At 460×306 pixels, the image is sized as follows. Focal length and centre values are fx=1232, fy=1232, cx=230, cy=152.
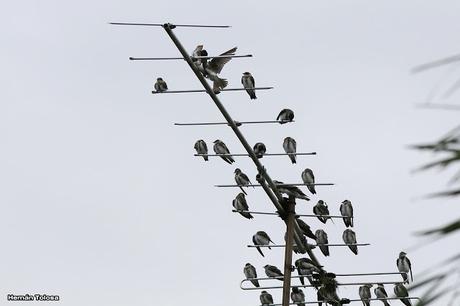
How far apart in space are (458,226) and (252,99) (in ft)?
47.2

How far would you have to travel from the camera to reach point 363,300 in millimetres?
16781

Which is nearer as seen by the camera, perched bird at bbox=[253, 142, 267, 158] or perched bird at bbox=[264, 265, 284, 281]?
perched bird at bbox=[253, 142, 267, 158]

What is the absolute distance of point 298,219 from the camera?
14.7 meters

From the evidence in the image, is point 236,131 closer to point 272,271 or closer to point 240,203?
point 240,203

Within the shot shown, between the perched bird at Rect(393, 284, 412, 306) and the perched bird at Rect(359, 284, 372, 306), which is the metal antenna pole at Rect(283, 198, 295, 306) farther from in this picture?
the perched bird at Rect(359, 284, 372, 306)

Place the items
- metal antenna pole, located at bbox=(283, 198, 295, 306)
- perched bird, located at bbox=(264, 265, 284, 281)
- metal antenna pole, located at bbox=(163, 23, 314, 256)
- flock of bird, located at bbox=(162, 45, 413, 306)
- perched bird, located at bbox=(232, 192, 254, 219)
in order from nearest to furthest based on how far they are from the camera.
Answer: metal antenna pole, located at bbox=(163, 23, 314, 256) → flock of bird, located at bbox=(162, 45, 413, 306) → metal antenna pole, located at bbox=(283, 198, 295, 306) → perched bird, located at bbox=(232, 192, 254, 219) → perched bird, located at bbox=(264, 265, 284, 281)

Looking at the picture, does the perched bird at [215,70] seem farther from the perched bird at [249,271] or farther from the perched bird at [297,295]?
the perched bird at [249,271]

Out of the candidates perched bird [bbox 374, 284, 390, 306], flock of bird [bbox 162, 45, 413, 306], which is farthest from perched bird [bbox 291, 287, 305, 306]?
perched bird [bbox 374, 284, 390, 306]

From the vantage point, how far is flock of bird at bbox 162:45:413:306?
13.1m

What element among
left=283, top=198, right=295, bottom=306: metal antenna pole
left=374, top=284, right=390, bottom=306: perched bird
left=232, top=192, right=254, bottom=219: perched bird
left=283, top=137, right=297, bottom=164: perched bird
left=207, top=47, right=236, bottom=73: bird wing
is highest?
left=283, top=137, right=297, bottom=164: perched bird

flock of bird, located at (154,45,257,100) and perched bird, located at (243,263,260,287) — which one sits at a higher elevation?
flock of bird, located at (154,45,257,100)

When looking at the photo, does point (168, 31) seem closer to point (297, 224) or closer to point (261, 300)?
point (297, 224)

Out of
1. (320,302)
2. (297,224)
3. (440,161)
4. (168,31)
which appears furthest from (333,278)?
(440,161)

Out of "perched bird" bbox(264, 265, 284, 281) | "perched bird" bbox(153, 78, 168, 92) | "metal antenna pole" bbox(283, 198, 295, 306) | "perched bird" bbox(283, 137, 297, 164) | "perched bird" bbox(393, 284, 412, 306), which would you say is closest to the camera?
"perched bird" bbox(393, 284, 412, 306)
